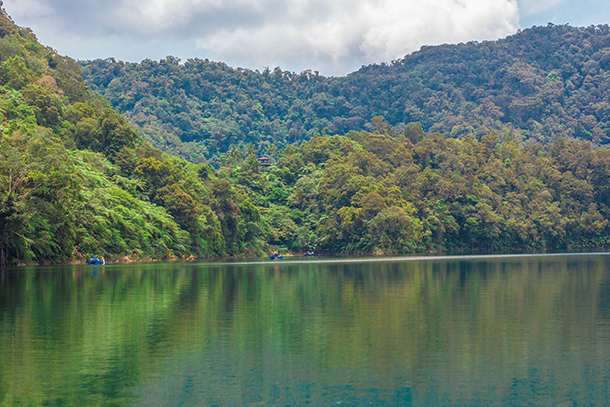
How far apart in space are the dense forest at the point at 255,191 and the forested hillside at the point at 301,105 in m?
44.5

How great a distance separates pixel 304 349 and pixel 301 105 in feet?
593

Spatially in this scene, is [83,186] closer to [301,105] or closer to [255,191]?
[255,191]

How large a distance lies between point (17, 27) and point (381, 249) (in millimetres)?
62203

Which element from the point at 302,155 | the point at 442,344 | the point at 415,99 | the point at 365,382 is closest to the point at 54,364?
the point at 365,382

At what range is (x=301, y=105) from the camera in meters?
190

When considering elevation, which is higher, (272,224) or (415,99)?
(415,99)

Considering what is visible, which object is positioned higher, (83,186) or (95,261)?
(83,186)

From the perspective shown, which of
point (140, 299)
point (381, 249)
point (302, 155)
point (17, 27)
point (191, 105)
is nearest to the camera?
point (140, 299)

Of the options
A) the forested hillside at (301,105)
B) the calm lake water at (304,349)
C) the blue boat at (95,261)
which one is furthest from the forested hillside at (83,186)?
the forested hillside at (301,105)

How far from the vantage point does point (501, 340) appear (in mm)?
13227

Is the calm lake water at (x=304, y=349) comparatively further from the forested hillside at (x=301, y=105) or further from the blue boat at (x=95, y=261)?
the forested hillside at (x=301, y=105)

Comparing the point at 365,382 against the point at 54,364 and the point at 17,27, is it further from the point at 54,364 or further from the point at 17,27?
the point at 17,27

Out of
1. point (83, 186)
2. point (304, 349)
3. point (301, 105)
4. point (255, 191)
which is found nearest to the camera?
point (304, 349)

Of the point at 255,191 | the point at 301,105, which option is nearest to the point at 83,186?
the point at 255,191
